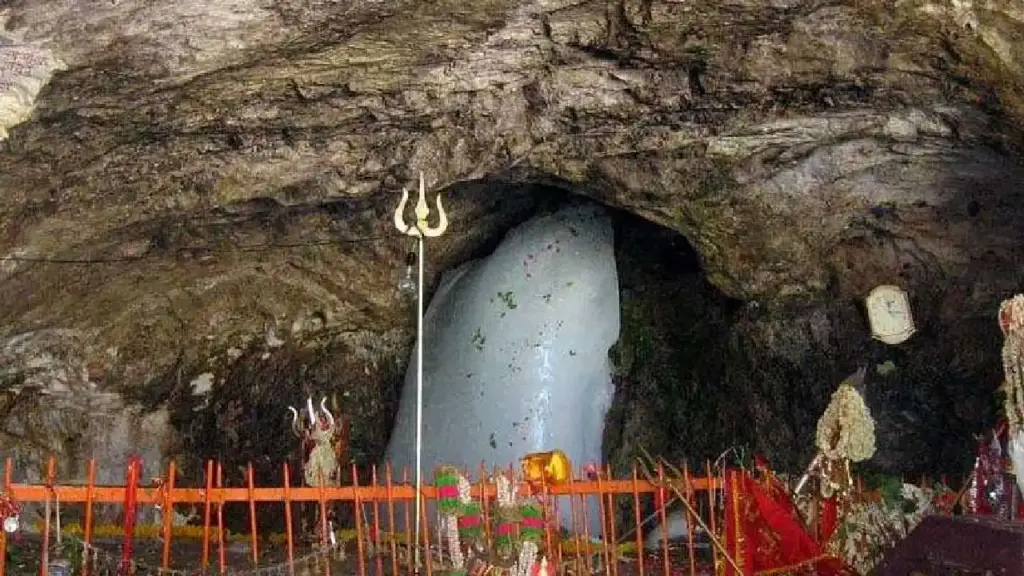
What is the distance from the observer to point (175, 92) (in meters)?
7.95

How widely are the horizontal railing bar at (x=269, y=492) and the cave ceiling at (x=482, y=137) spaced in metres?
2.28

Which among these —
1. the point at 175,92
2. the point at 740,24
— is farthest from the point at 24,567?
the point at 740,24

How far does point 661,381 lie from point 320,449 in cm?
339

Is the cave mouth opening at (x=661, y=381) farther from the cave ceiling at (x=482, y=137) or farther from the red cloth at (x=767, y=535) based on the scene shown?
the red cloth at (x=767, y=535)

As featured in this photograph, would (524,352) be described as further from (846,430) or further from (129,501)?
(129,501)

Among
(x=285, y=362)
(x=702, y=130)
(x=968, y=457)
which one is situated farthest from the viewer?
(x=285, y=362)

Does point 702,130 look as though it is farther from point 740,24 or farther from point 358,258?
point 358,258

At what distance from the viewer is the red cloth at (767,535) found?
7.87 meters

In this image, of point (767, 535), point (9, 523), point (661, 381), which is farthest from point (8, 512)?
point (661, 381)

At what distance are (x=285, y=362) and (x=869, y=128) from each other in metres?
6.30

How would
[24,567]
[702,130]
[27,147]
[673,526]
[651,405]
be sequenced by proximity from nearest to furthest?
1. [27,147]
2. [24,567]
3. [702,130]
4. [673,526]
5. [651,405]

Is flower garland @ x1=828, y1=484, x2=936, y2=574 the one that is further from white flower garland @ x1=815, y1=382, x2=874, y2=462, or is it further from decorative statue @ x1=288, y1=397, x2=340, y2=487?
decorative statue @ x1=288, y1=397, x2=340, y2=487

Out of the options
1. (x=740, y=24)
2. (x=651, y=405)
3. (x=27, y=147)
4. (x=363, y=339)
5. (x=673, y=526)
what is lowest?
(x=673, y=526)

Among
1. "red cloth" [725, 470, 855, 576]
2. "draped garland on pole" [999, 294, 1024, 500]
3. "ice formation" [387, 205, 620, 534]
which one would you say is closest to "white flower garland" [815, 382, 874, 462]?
"red cloth" [725, 470, 855, 576]
